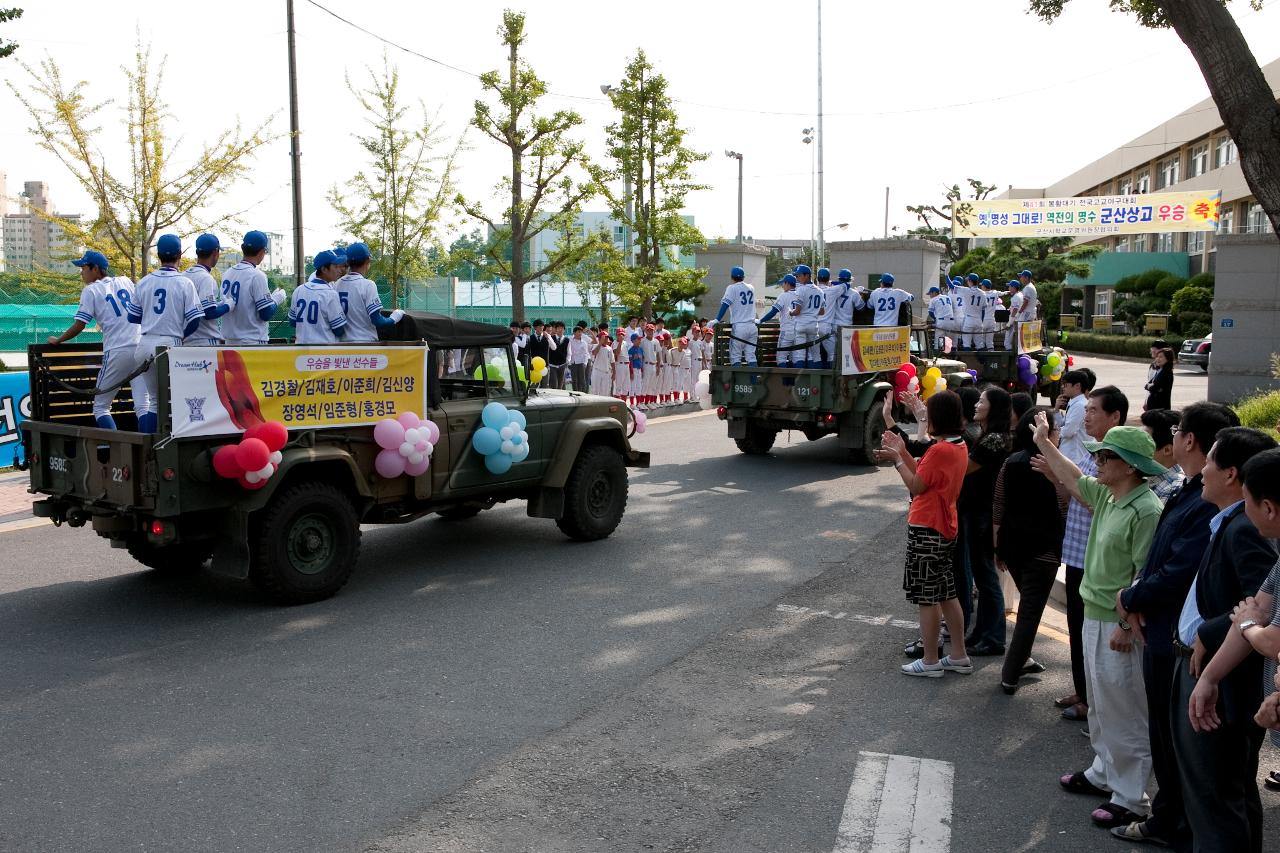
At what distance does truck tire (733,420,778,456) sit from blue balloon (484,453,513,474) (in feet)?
22.2

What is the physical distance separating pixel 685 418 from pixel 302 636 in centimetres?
1408

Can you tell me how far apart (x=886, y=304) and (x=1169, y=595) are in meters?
12.3

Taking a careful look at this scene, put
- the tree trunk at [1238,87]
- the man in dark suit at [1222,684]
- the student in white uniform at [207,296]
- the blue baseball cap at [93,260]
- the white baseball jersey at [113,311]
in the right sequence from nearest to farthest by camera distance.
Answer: the man in dark suit at [1222,684] → the student in white uniform at [207,296] → the white baseball jersey at [113,311] → the blue baseball cap at [93,260] → the tree trunk at [1238,87]

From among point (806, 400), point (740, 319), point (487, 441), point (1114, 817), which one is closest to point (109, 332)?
point (487, 441)

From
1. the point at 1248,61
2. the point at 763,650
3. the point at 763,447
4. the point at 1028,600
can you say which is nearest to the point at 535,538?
the point at 763,650

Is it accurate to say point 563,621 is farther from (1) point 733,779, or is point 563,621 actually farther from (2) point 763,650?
(1) point 733,779

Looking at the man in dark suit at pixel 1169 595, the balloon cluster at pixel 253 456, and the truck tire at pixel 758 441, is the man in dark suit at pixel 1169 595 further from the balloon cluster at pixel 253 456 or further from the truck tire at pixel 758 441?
the truck tire at pixel 758 441

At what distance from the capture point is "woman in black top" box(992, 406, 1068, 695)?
5.78 m

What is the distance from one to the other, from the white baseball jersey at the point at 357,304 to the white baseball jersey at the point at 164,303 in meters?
1.09

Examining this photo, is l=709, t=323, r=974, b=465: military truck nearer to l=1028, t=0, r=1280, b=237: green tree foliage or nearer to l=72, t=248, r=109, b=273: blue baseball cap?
l=1028, t=0, r=1280, b=237: green tree foliage

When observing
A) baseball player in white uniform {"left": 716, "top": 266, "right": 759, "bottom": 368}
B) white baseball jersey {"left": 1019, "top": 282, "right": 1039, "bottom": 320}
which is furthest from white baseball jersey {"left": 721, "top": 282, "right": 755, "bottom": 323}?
white baseball jersey {"left": 1019, "top": 282, "right": 1039, "bottom": 320}

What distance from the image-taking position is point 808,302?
15680 millimetres

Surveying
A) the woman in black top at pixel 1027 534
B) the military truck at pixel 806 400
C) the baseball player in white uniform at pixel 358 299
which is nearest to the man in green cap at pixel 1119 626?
the woman in black top at pixel 1027 534

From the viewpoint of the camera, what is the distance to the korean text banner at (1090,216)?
39.9 meters
